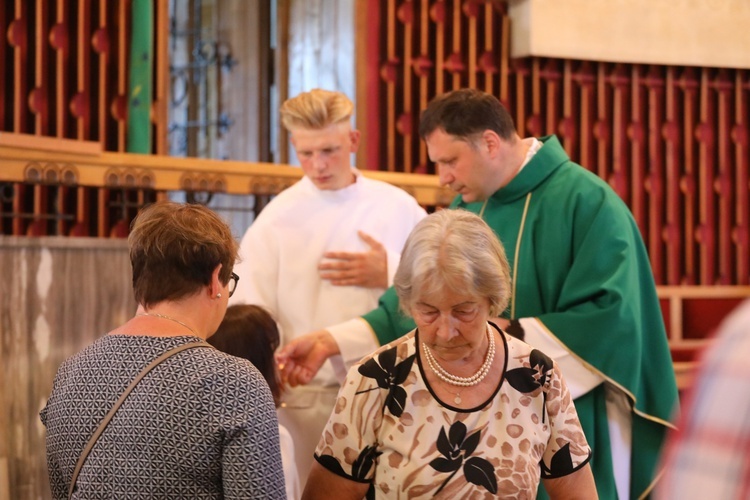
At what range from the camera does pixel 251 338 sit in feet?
9.41

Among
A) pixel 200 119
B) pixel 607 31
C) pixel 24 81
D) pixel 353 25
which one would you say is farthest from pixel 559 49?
pixel 24 81

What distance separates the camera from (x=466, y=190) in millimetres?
3285

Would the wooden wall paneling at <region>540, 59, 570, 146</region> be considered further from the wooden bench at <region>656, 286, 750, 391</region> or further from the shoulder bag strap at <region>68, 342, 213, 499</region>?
the shoulder bag strap at <region>68, 342, 213, 499</region>

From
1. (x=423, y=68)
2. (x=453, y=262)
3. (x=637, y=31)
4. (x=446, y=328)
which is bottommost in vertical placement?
(x=446, y=328)

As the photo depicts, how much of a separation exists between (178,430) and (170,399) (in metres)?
0.06

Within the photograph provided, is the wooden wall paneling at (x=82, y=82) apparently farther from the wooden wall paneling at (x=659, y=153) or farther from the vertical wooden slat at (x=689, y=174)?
the vertical wooden slat at (x=689, y=174)

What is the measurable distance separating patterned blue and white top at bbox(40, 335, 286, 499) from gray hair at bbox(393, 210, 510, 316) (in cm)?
50

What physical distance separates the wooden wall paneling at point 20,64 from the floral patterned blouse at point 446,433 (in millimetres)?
3478

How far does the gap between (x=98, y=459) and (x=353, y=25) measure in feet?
15.8

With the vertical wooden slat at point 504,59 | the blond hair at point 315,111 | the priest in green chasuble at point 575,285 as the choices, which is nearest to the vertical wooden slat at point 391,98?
the vertical wooden slat at point 504,59

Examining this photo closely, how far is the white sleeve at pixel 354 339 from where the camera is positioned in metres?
3.36

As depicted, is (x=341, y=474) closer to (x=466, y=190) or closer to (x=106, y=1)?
(x=466, y=190)

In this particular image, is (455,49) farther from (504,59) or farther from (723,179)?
(723,179)

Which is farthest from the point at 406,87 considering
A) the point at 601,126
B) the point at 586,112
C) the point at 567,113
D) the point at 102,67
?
the point at 102,67
